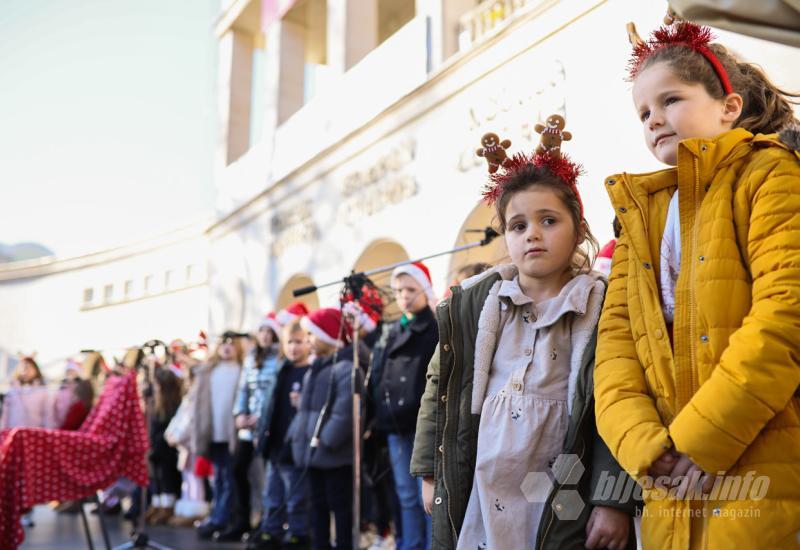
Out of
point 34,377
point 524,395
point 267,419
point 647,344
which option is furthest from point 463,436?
point 34,377

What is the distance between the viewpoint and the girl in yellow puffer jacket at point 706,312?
140 centimetres

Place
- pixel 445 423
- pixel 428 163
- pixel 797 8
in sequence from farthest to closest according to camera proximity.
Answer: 1. pixel 428 163
2. pixel 445 423
3. pixel 797 8

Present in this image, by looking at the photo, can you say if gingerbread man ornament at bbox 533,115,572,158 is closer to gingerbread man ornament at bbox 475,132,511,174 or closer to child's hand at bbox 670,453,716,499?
gingerbread man ornament at bbox 475,132,511,174

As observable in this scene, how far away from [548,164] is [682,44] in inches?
21.2

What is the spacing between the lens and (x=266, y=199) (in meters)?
11.3

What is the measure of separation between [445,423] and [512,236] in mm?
559

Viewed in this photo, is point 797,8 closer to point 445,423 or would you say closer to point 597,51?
point 445,423

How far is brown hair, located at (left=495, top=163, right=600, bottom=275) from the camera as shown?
7.19 feet

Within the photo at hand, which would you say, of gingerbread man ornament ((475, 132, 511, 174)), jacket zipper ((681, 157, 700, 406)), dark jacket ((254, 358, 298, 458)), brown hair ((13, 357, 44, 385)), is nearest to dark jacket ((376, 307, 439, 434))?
dark jacket ((254, 358, 298, 458))

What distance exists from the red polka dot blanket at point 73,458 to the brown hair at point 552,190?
11.1 ft

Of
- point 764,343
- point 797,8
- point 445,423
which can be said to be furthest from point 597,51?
point 764,343

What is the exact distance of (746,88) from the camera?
6.22ft

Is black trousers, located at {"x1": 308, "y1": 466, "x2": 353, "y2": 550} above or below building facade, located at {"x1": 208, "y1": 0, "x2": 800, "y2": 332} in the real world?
below

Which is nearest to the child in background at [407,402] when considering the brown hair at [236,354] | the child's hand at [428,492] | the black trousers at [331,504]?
the black trousers at [331,504]
